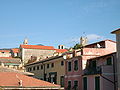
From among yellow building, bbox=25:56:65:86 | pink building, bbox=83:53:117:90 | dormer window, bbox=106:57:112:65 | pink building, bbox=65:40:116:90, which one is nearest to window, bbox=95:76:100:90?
pink building, bbox=83:53:117:90

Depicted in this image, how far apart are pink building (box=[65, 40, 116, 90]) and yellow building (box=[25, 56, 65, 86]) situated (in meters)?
2.33

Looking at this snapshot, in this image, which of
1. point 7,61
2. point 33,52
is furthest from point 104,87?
point 33,52

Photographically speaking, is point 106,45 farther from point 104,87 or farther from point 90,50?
point 104,87

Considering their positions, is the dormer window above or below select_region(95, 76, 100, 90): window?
above

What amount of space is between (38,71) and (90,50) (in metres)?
19.3

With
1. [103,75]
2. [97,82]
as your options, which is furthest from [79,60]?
[103,75]

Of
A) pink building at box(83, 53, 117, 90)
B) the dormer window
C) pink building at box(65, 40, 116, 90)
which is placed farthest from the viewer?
pink building at box(65, 40, 116, 90)

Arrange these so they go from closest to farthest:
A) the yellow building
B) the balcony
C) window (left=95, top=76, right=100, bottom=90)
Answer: window (left=95, top=76, right=100, bottom=90)
the balcony
the yellow building

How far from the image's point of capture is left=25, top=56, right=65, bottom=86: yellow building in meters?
42.9

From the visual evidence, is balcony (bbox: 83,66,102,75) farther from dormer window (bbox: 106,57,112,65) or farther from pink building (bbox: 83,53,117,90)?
dormer window (bbox: 106,57,112,65)

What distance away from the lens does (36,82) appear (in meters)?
19.3

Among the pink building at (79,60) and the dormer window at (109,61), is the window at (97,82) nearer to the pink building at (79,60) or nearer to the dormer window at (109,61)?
the dormer window at (109,61)

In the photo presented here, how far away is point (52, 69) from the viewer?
4672cm

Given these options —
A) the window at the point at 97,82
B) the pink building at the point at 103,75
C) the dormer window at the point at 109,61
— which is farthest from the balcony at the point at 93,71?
the dormer window at the point at 109,61
